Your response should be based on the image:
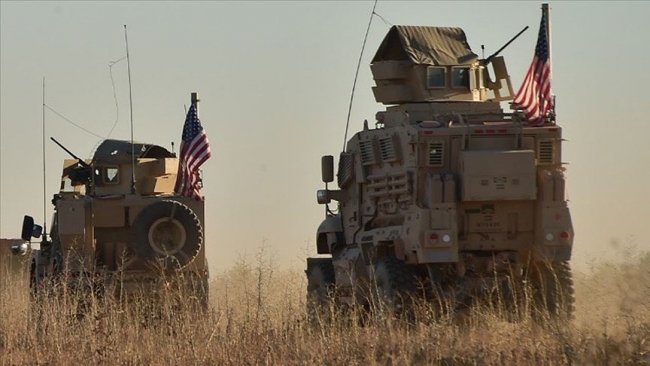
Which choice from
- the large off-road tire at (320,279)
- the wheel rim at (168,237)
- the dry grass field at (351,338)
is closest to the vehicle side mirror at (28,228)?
the wheel rim at (168,237)

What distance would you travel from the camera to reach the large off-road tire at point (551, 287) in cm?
1944

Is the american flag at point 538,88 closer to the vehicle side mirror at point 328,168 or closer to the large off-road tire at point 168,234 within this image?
the vehicle side mirror at point 328,168

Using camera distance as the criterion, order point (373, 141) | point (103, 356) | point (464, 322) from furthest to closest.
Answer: point (373, 141) < point (464, 322) < point (103, 356)

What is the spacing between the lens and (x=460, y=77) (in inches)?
873

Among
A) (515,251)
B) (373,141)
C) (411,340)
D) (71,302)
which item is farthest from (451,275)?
(71,302)

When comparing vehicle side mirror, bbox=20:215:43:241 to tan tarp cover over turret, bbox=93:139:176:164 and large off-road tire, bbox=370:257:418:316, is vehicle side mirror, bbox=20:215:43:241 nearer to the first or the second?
tan tarp cover over turret, bbox=93:139:176:164

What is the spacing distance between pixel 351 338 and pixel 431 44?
7852 millimetres

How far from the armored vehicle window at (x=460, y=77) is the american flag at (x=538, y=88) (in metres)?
1.31

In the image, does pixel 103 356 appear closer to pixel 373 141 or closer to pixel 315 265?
pixel 373 141

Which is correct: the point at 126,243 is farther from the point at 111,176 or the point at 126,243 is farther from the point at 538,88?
the point at 538,88

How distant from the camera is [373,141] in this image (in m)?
21.2

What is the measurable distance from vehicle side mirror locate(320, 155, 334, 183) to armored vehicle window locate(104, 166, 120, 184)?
3.73 meters

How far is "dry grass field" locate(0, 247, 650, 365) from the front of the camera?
14.2 metres

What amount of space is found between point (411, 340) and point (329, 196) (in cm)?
789
